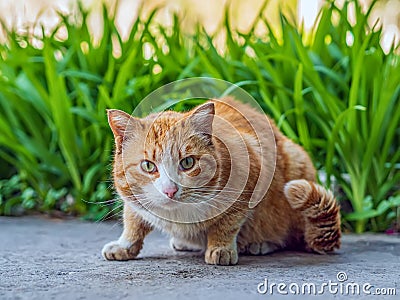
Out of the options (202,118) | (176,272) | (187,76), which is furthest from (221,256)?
(187,76)

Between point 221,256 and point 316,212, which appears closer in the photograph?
point 221,256

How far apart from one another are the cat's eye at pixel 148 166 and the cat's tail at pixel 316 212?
41 centimetres

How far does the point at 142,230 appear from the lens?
1.61 m

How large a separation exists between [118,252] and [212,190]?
0.34m

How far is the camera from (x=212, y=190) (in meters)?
1.47

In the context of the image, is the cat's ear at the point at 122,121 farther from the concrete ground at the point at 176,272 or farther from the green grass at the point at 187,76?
the green grass at the point at 187,76

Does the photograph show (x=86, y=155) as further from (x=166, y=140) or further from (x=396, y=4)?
(x=396, y=4)

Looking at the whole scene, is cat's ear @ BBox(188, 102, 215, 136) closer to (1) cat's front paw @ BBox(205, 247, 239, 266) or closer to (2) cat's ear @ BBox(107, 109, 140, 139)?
(2) cat's ear @ BBox(107, 109, 140, 139)

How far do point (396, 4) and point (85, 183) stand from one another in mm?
2521

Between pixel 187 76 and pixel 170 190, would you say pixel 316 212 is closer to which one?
pixel 170 190

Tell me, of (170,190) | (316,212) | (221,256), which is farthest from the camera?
(316,212)

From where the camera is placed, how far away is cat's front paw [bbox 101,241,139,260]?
159cm

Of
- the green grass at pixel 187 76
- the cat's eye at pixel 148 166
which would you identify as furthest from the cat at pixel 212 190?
the green grass at pixel 187 76

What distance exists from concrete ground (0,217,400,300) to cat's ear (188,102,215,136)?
14.2 inches
